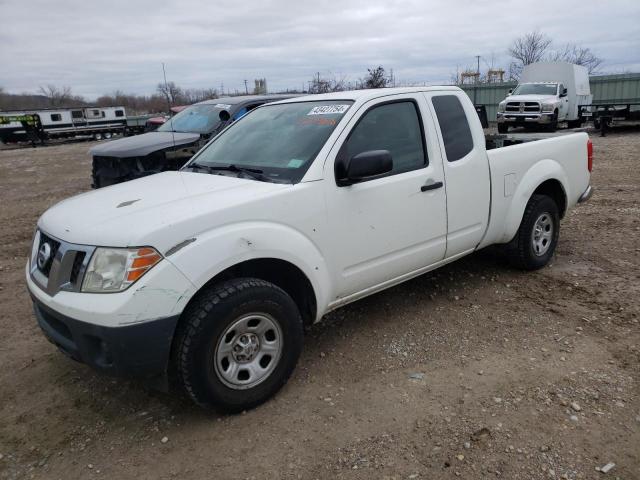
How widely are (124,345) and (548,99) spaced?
824 inches

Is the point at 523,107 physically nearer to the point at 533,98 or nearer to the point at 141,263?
the point at 533,98

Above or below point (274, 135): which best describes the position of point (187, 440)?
below

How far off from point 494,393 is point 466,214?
154 centimetres

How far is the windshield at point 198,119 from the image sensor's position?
26.5 feet

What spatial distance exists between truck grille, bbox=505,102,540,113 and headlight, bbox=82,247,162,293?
20219 mm

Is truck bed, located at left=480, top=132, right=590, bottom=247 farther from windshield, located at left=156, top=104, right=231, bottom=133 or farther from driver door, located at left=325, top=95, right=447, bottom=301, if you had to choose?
windshield, located at left=156, top=104, right=231, bottom=133

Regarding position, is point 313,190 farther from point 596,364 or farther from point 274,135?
point 596,364

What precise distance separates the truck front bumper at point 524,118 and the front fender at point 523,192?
1654 centimetres

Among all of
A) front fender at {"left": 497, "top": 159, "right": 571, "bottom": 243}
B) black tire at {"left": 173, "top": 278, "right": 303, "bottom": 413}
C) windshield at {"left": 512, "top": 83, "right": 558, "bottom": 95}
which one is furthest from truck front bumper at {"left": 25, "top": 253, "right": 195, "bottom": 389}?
windshield at {"left": 512, "top": 83, "right": 558, "bottom": 95}

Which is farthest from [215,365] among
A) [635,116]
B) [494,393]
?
[635,116]

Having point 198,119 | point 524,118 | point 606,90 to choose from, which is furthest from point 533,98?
point 198,119

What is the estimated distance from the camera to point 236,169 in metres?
3.57

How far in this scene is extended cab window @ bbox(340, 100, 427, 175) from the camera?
11.7 feet

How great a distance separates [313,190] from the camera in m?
3.17
